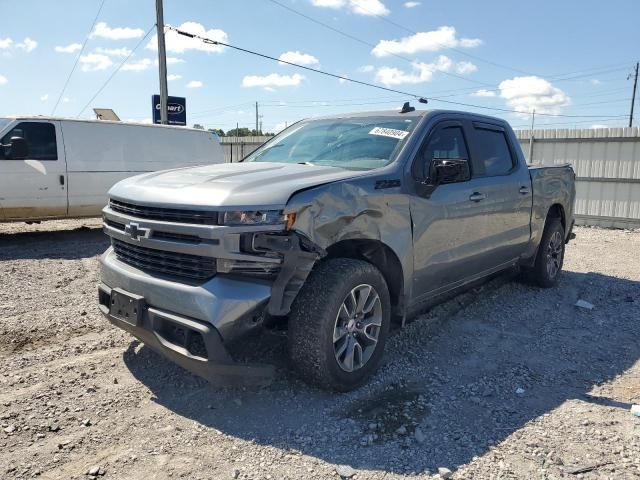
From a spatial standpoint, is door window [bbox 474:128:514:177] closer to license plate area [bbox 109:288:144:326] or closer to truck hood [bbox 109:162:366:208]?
truck hood [bbox 109:162:366:208]

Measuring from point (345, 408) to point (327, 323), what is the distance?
1.98 feet

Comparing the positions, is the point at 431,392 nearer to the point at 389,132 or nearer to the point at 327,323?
the point at 327,323

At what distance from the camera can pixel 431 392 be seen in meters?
3.72

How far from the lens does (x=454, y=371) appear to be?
4090mm

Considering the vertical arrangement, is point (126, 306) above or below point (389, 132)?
below

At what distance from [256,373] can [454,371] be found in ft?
5.59

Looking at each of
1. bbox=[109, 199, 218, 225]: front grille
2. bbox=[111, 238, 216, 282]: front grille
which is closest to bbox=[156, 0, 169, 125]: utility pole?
bbox=[109, 199, 218, 225]: front grille

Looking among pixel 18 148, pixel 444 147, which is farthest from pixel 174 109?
pixel 444 147

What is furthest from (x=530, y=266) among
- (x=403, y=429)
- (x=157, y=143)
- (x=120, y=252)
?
(x=157, y=143)

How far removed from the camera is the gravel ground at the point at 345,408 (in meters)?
2.87

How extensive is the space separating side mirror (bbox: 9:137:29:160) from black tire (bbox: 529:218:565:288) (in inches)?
321

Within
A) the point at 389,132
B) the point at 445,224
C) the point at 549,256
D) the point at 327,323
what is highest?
the point at 389,132

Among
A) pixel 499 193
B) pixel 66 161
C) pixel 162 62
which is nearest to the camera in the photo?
pixel 499 193

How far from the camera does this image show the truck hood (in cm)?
314
